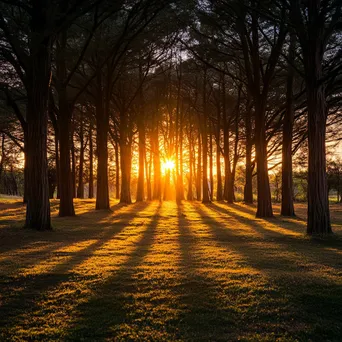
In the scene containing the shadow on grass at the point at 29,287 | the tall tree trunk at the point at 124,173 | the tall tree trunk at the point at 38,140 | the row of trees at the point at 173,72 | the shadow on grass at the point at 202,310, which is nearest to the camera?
the shadow on grass at the point at 202,310

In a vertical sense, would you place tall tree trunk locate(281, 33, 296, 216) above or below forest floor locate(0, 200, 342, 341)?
above

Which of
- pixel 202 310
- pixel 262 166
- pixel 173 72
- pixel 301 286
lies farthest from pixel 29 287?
pixel 173 72

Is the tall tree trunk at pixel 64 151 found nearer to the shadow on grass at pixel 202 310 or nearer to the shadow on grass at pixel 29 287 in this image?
the shadow on grass at pixel 29 287

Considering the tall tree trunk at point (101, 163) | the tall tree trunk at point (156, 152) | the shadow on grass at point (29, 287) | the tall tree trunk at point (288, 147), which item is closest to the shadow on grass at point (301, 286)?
the shadow on grass at point (29, 287)

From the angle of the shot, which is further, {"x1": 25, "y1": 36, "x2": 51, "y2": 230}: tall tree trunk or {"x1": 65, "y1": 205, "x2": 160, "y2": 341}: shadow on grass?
{"x1": 25, "y1": 36, "x2": 51, "y2": 230}: tall tree trunk

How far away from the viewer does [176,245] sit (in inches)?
311

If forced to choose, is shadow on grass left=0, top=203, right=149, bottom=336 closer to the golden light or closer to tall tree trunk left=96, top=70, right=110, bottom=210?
tall tree trunk left=96, top=70, right=110, bottom=210

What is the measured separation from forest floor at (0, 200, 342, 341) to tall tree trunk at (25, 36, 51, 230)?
2330mm

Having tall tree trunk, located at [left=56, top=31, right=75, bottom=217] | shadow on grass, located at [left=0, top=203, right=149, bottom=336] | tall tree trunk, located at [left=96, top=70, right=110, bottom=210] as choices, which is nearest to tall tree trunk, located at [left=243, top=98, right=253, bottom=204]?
tall tree trunk, located at [left=96, top=70, right=110, bottom=210]

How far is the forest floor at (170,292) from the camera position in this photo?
3.53 m

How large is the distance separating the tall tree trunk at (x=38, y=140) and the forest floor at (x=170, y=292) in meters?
2.33

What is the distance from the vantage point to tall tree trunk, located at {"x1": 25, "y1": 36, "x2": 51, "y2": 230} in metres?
9.84

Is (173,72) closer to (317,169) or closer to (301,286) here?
(317,169)

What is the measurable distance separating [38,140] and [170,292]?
710cm
